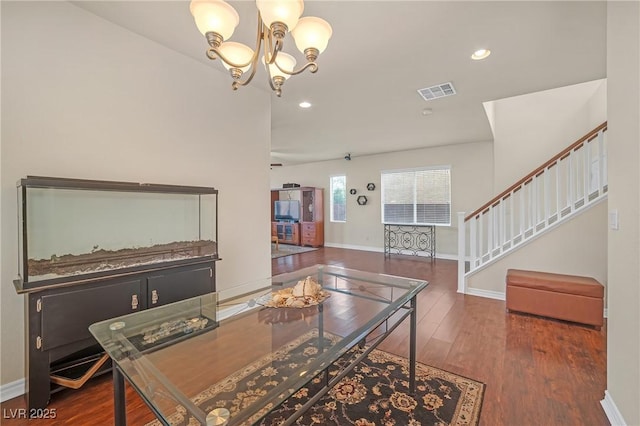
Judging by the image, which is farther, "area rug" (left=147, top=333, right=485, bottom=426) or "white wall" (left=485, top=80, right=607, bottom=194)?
"white wall" (left=485, top=80, right=607, bottom=194)

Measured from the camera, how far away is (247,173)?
3.05m

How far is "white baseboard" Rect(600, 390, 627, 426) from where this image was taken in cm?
145

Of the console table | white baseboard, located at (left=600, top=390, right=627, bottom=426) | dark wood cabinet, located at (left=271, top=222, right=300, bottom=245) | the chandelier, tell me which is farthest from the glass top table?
dark wood cabinet, located at (left=271, top=222, right=300, bottom=245)

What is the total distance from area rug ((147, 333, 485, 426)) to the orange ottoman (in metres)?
1.65

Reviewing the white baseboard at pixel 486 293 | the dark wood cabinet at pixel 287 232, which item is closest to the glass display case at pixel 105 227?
the white baseboard at pixel 486 293

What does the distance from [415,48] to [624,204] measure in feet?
6.02

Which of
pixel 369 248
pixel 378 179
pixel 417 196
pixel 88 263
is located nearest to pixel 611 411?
pixel 88 263

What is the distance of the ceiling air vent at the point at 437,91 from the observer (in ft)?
10.2

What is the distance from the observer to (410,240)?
6.84 m

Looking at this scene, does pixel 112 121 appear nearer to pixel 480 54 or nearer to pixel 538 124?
pixel 480 54

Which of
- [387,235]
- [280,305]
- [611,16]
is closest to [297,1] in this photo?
[280,305]

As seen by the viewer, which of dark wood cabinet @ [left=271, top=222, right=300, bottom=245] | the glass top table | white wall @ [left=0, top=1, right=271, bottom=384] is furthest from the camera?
dark wood cabinet @ [left=271, top=222, right=300, bottom=245]

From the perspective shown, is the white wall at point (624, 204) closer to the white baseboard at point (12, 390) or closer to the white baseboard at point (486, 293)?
the white baseboard at point (486, 293)

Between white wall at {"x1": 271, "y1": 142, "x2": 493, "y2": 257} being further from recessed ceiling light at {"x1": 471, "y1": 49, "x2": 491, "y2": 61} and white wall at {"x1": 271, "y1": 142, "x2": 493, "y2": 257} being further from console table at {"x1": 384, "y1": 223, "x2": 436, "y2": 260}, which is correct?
recessed ceiling light at {"x1": 471, "y1": 49, "x2": 491, "y2": 61}
